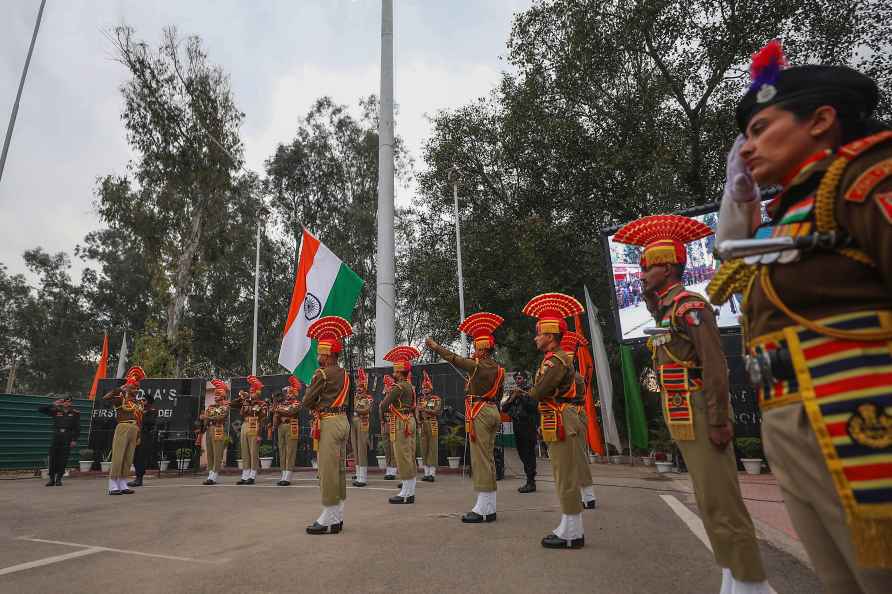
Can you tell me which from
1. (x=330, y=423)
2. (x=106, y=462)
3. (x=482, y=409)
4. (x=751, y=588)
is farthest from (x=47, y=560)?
(x=106, y=462)

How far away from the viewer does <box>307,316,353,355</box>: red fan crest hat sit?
6.70 meters

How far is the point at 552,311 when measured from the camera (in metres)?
5.79

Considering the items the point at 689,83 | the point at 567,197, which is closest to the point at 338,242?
the point at 567,197

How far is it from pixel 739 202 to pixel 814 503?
3.29 feet

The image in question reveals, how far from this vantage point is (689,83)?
17.0 metres

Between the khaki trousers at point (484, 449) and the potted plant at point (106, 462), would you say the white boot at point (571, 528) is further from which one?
the potted plant at point (106, 462)

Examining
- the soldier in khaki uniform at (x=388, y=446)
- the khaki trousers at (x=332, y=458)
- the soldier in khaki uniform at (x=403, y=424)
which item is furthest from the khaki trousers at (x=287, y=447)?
the khaki trousers at (x=332, y=458)

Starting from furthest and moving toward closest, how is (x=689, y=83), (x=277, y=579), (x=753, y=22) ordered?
(x=689, y=83) → (x=753, y=22) → (x=277, y=579)

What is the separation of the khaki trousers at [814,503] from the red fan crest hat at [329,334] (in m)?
5.62

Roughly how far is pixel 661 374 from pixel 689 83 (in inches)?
655

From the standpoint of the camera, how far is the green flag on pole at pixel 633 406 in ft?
44.7

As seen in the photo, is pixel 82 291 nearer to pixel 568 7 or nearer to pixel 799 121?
pixel 568 7

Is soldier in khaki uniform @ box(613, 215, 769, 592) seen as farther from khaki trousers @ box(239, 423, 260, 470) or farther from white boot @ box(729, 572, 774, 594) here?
khaki trousers @ box(239, 423, 260, 470)

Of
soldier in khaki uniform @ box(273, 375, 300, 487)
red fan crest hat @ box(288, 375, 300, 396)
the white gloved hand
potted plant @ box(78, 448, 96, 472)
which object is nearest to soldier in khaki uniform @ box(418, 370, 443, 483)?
soldier in khaki uniform @ box(273, 375, 300, 487)
